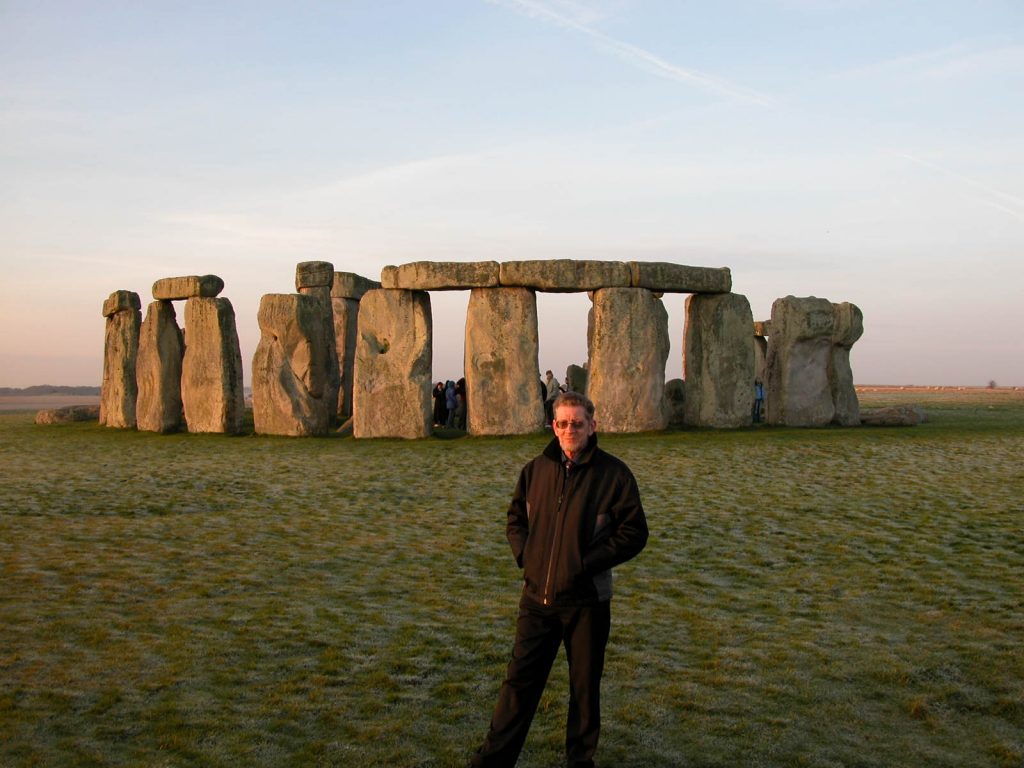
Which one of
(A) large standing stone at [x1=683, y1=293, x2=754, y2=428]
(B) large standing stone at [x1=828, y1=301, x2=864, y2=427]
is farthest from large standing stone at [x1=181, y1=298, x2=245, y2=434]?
(B) large standing stone at [x1=828, y1=301, x2=864, y2=427]

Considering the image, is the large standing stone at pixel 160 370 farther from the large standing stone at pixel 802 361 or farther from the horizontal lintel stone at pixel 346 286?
the large standing stone at pixel 802 361

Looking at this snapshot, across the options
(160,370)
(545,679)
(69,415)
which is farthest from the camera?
(69,415)

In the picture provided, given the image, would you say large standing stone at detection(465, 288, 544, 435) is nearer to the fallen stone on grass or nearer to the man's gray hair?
the fallen stone on grass

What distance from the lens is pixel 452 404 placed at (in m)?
21.9

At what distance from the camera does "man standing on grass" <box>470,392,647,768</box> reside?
423 centimetres

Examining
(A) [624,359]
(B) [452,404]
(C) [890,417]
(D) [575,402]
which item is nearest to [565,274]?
(A) [624,359]

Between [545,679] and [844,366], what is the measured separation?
57.6 feet

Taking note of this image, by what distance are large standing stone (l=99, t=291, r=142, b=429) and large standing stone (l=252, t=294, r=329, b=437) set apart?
386 centimetres

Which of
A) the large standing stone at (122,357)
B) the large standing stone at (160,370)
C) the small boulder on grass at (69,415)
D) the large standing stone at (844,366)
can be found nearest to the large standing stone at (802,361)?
the large standing stone at (844,366)

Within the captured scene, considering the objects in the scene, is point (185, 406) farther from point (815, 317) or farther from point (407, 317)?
point (815, 317)

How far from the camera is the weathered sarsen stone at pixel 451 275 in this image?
60.0 ft

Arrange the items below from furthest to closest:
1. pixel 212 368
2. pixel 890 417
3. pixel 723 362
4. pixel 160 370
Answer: pixel 890 417
pixel 160 370
pixel 212 368
pixel 723 362

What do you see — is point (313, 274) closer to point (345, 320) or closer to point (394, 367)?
point (345, 320)

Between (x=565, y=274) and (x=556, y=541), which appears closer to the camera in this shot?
(x=556, y=541)
